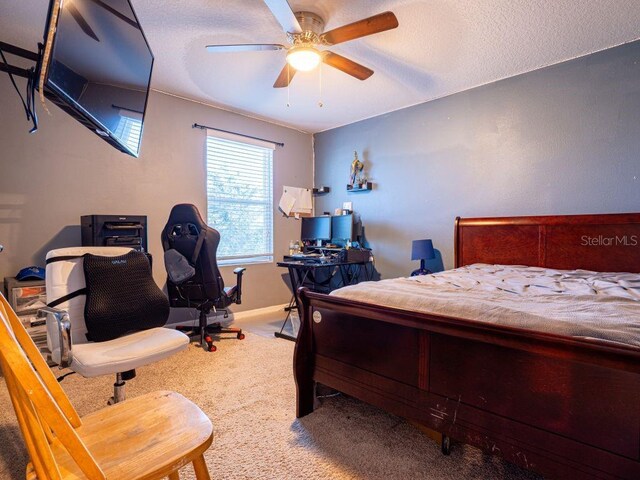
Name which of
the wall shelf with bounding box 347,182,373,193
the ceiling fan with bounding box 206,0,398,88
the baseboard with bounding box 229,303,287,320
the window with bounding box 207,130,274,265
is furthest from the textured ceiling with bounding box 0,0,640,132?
the baseboard with bounding box 229,303,287,320

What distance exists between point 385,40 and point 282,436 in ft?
9.07

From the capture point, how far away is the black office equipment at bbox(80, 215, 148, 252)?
2721 millimetres

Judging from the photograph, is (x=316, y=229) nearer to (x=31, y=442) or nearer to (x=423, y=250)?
(x=423, y=250)

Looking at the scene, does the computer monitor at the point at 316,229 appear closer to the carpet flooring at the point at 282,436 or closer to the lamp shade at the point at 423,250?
the lamp shade at the point at 423,250

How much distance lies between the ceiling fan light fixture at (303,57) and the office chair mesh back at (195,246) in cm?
150

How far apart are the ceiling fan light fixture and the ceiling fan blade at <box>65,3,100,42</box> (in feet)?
3.79

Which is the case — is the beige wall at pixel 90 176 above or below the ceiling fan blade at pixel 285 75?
below

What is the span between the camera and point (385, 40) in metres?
2.55

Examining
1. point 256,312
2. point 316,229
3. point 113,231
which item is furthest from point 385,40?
point 256,312

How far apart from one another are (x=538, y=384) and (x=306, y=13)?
2440 millimetres

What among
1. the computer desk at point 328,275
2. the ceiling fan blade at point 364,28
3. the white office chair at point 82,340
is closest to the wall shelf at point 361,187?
the computer desk at point 328,275

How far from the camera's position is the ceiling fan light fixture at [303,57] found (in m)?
2.24

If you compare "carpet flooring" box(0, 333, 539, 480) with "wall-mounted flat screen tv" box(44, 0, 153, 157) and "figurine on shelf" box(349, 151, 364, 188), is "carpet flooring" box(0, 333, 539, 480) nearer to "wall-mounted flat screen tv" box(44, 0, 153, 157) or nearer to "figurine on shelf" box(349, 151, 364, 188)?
"wall-mounted flat screen tv" box(44, 0, 153, 157)

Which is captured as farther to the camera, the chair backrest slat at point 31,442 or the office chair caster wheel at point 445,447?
the office chair caster wheel at point 445,447
